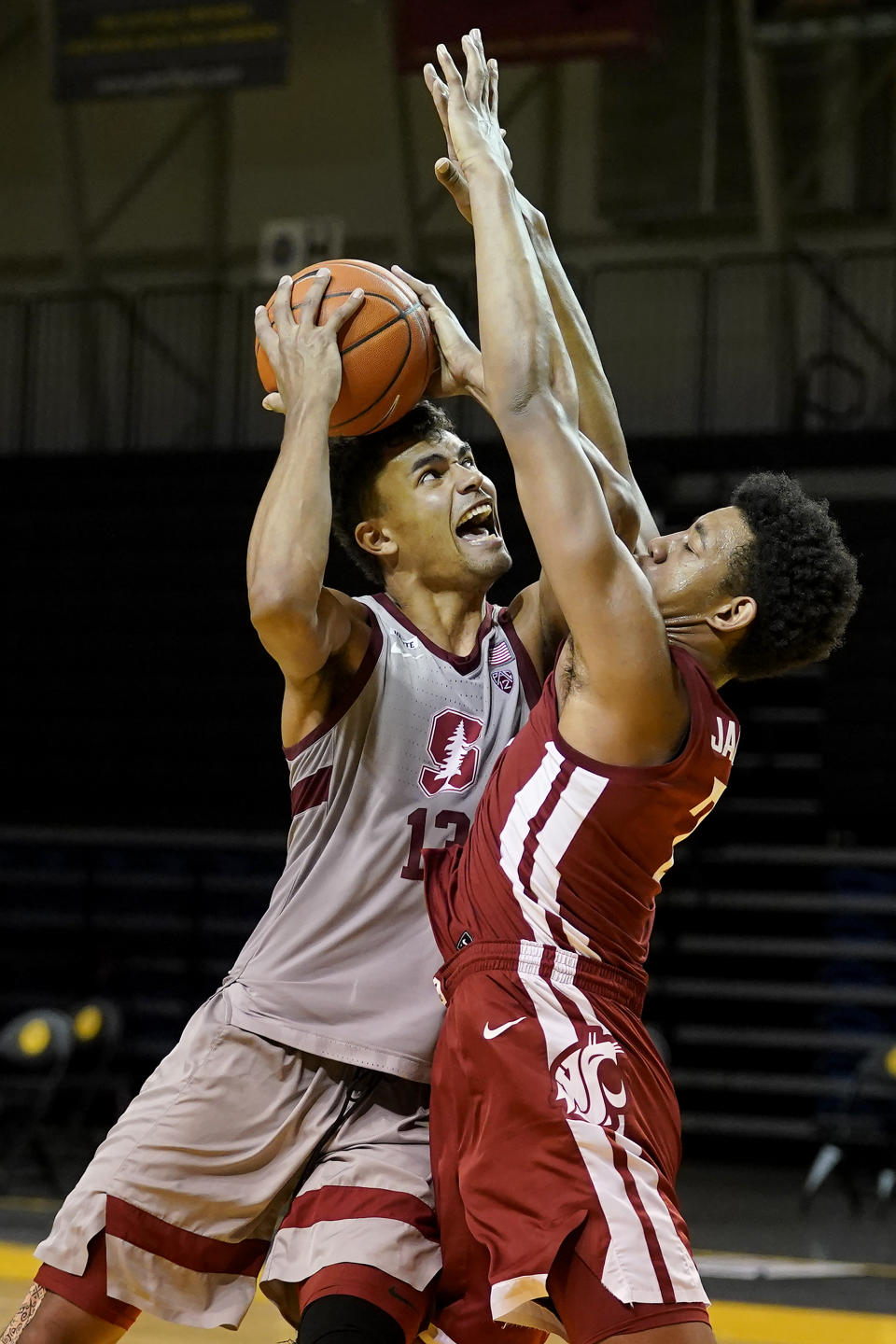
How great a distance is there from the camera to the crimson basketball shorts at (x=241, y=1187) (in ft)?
8.70

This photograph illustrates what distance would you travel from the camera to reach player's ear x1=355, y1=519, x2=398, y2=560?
3.14 metres

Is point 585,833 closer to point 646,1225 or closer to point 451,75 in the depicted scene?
point 646,1225

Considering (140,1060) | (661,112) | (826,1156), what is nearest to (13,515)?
(140,1060)

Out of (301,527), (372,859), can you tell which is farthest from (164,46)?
(372,859)

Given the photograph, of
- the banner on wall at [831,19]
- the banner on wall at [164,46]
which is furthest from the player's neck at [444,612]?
the banner on wall at [831,19]

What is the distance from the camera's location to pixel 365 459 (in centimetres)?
318

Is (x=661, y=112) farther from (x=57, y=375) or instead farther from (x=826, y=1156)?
(x=826, y=1156)

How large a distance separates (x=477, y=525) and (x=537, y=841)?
0.84m

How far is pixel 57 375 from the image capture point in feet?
39.6

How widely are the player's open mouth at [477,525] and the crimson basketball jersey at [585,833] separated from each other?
0.58 metres

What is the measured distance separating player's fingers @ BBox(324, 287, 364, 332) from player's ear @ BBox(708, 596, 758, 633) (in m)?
0.87

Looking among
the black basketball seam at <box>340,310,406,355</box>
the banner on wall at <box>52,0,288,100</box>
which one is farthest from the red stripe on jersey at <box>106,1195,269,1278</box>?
the banner on wall at <box>52,0,288,100</box>

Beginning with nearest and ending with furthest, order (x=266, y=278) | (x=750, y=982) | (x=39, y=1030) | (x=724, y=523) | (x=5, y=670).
→ (x=724, y=523)
(x=39, y=1030)
(x=750, y=982)
(x=5, y=670)
(x=266, y=278)

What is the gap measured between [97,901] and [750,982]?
408 centimetres
